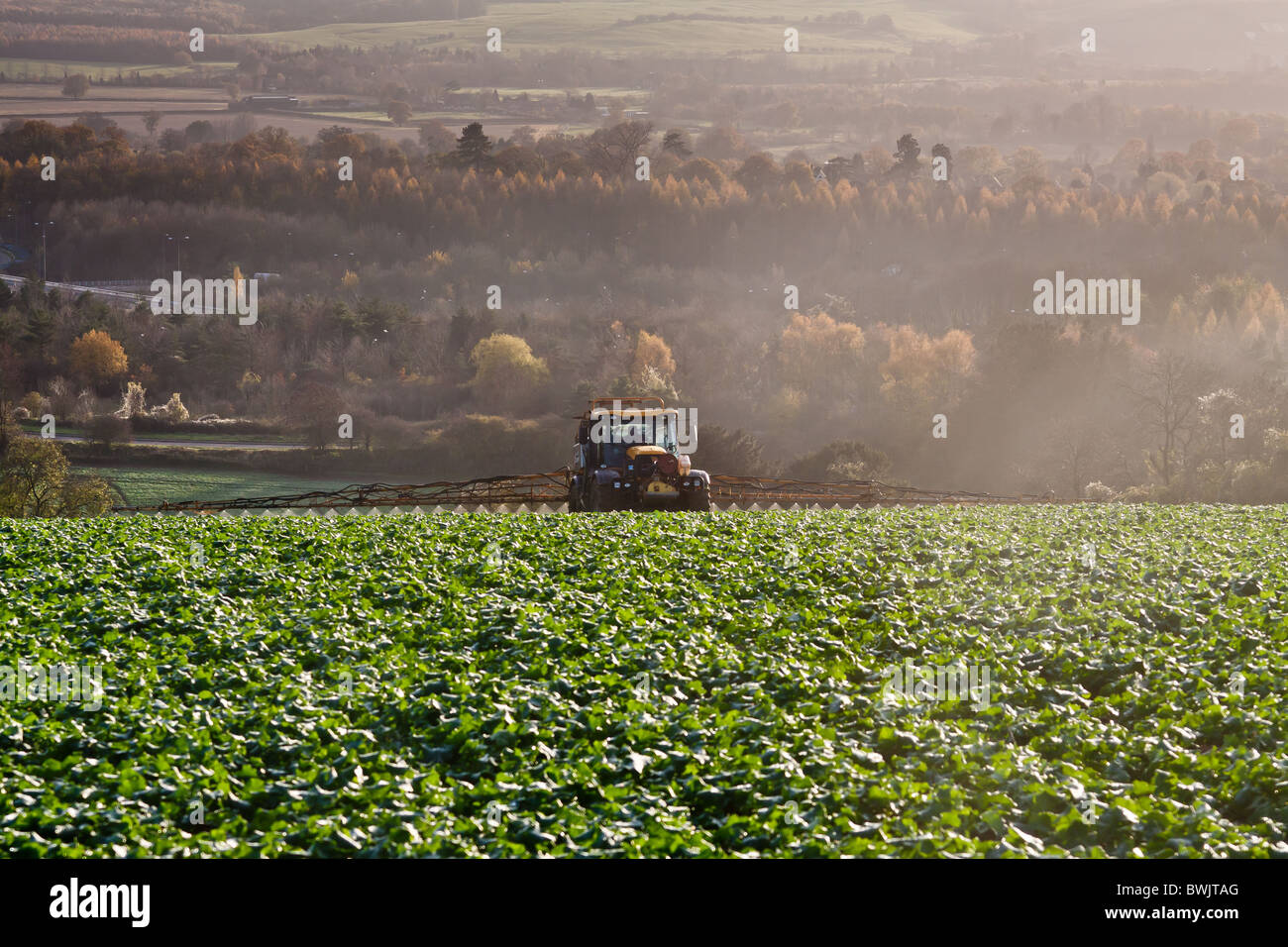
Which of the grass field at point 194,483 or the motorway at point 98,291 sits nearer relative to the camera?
the grass field at point 194,483

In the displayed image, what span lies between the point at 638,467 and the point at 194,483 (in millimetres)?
64684

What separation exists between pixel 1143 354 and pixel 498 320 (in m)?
65.1

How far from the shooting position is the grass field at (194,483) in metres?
84.6

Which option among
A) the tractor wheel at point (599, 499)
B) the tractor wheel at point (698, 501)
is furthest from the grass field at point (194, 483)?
the tractor wheel at point (698, 501)

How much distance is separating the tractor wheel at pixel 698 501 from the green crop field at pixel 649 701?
9.03 meters

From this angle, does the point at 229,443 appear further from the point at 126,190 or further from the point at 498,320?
the point at 126,190

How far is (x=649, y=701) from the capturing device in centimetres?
1298
